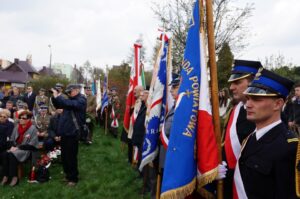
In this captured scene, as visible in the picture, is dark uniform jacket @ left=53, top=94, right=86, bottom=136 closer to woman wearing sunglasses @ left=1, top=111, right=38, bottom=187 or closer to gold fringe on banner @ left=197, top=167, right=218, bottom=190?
woman wearing sunglasses @ left=1, top=111, right=38, bottom=187

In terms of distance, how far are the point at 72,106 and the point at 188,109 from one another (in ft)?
13.5

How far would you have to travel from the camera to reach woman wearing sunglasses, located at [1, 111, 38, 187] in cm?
750

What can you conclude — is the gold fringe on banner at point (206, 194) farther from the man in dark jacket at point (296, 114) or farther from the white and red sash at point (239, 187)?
the man in dark jacket at point (296, 114)

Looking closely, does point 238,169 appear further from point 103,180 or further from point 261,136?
point 103,180

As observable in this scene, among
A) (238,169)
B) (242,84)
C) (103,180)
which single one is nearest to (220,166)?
(238,169)

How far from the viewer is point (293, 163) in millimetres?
2176

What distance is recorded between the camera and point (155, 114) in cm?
461

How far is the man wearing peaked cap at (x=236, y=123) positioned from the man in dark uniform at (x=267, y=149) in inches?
11.5

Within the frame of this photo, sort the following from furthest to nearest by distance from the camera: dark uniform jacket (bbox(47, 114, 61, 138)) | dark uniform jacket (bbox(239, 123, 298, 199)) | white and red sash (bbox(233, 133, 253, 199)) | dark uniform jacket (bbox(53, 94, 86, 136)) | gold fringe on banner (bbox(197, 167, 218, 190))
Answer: dark uniform jacket (bbox(47, 114, 61, 138)), dark uniform jacket (bbox(53, 94, 86, 136)), gold fringe on banner (bbox(197, 167, 218, 190)), white and red sash (bbox(233, 133, 253, 199)), dark uniform jacket (bbox(239, 123, 298, 199))

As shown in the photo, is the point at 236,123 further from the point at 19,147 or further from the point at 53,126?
the point at 53,126

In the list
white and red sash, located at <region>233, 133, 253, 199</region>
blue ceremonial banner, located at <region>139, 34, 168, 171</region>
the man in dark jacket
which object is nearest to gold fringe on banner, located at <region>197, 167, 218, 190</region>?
white and red sash, located at <region>233, 133, 253, 199</region>

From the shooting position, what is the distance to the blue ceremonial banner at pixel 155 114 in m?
4.50

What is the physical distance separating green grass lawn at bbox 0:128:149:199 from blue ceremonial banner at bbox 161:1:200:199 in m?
3.54

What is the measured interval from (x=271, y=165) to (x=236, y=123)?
822mm
